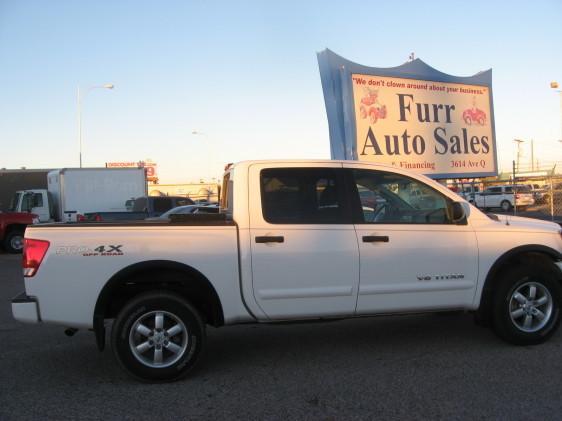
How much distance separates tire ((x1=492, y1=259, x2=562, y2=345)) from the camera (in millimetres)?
4973

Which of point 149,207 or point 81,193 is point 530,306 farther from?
point 81,193

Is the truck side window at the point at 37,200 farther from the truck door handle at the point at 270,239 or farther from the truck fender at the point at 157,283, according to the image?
the truck door handle at the point at 270,239

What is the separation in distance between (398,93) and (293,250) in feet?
23.2

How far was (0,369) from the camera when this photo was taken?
470 cm

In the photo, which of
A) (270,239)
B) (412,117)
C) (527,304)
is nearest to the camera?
(270,239)

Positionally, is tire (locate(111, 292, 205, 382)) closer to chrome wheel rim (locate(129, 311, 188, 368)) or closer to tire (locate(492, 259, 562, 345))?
chrome wheel rim (locate(129, 311, 188, 368))

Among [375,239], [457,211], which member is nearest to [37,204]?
[375,239]

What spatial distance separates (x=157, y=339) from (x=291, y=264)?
128 cm

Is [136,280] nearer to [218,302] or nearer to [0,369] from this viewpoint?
[218,302]

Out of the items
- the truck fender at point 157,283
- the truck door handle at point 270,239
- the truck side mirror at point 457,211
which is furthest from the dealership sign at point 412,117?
the truck fender at point 157,283

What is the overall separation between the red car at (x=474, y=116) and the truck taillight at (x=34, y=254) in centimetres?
945

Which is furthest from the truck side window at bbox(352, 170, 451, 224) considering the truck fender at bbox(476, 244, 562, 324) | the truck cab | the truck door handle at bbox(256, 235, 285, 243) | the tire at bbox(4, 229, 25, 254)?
the truck cab

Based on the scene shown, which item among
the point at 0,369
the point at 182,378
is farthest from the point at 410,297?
the point at 0,369

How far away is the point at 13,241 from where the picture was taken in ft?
54.2
